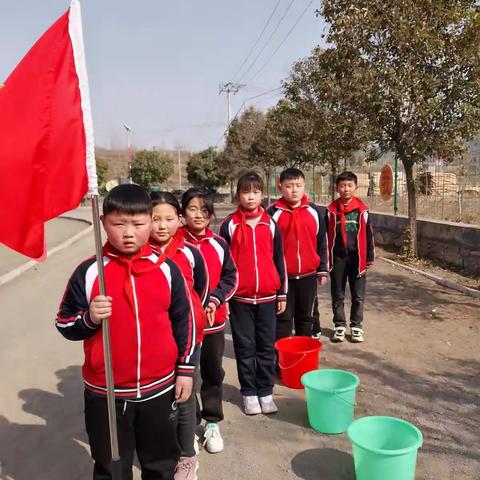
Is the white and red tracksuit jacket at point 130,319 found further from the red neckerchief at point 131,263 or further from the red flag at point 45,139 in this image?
the red flag at point 45,139

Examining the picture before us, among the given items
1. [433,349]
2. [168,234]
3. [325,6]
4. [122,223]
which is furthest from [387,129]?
[122,223]

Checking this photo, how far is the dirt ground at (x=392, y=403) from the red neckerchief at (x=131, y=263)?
4.67ft

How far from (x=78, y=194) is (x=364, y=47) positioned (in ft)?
23.4

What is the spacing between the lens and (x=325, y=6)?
25.7 ft

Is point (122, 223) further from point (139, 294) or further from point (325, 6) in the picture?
point (325, 6)

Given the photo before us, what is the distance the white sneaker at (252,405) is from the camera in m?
3.55

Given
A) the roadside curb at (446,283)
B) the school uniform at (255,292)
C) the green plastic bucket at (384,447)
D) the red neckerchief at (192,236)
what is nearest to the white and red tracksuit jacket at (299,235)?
A: the school uniform at (255,292)

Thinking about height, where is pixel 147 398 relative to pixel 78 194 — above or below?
below

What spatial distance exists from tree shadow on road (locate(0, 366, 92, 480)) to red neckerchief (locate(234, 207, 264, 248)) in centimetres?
172

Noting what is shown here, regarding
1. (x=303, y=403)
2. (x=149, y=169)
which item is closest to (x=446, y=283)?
(x=303, y=403)

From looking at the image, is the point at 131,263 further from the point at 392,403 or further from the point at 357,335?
the point at 357,335

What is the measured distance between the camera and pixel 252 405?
3564mm

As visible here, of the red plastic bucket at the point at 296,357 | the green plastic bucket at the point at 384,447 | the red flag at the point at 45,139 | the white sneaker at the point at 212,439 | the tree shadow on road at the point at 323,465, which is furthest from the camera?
the red plastic bucket at the point at 296,357

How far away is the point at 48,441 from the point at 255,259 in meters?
1.87
